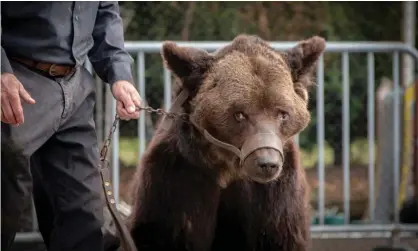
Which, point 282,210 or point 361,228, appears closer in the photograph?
point 282,210

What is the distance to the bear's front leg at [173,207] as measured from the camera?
3885 millimetres

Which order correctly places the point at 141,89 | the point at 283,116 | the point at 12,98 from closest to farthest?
1. the point at 12,98
2. the point at 283,116
3. the point at 141,89

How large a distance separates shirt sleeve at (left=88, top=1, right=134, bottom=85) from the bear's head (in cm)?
21

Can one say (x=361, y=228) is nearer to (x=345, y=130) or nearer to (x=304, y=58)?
(x=345, y=130)

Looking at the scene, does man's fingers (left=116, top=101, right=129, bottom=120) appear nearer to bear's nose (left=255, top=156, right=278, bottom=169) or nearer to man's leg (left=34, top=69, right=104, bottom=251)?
man's leg (left=34, top=69, right=104, bottom=251)

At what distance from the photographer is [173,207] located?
3.90 metres

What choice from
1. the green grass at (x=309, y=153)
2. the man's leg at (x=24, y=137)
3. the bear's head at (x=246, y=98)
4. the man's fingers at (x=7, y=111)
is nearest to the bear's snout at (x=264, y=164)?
the bear's head at (x=246, y=98)

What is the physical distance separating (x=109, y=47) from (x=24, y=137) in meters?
0.64

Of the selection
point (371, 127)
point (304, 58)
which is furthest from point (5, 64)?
point (371, 127)

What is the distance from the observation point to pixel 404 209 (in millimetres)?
6273

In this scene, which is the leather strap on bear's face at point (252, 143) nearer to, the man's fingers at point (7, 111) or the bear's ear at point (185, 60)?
the bear's ear at point (185, 60)

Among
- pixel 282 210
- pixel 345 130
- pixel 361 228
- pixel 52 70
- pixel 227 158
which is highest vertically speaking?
pixel 52 70

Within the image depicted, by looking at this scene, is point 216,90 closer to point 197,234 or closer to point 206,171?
point 206,171

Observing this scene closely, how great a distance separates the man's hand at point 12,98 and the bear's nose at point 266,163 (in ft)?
3.01
